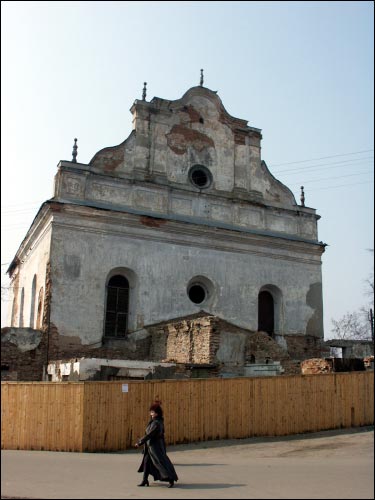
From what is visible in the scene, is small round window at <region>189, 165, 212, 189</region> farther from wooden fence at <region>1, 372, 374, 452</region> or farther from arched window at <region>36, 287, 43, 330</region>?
wooden fence at <region>1, 372, 374, 452</region>

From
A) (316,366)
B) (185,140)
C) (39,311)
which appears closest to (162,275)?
(39,311)

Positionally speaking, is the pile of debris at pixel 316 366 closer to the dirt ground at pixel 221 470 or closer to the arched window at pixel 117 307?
the dirt ground at pixel 221 470

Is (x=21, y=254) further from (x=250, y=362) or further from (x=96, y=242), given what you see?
(x=250, y=362)

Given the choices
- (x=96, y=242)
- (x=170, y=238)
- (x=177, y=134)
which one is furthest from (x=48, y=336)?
(x=177, y=134)

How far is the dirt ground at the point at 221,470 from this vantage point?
29.2 feet

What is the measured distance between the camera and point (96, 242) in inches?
923

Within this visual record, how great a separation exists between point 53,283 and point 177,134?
29.5 ft

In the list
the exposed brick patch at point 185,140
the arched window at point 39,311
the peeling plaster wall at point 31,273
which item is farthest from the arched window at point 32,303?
the exposed brick patch at point 185,140

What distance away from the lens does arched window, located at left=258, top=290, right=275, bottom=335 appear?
27156 millimetres

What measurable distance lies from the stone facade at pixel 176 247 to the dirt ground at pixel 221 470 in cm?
622

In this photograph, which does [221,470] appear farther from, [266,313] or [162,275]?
[266,313]

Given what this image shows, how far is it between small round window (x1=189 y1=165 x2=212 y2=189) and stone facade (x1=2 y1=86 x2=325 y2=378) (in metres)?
0.05

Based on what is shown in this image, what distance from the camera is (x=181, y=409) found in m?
15.5

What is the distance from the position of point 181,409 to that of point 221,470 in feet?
14.6
